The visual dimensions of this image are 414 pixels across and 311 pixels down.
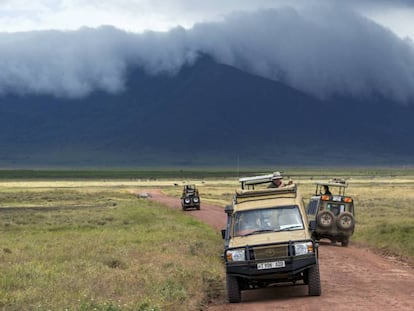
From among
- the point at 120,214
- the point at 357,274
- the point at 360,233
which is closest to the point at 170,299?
the point at 357,274

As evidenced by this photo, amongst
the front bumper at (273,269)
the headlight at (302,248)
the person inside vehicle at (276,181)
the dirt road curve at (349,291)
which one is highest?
the person inside vehicle at (276,181)

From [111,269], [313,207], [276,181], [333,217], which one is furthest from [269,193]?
Answer: [313,207]

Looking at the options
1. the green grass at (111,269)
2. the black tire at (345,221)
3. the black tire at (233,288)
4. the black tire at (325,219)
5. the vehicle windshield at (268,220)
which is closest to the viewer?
the green grass at (111,269)

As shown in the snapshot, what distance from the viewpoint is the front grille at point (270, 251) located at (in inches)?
594

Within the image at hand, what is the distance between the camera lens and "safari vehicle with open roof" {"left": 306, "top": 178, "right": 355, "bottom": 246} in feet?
90.1

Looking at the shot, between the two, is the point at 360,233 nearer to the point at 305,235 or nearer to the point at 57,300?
the point at 305,235

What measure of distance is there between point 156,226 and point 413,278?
18.1 metres

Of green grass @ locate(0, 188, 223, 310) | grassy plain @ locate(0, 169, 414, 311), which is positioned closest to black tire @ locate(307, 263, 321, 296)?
grassy plain @ locate(0, 169, 414, 311)

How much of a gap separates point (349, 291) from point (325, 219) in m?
11.6

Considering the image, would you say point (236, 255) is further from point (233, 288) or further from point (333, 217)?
point (333, 217)

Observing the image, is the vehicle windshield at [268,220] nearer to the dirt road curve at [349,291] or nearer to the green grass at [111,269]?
the dirt road curve at [349,291]

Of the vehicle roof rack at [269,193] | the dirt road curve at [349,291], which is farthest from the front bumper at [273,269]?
the vehicle roof rack at [269,193]

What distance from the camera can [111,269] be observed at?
19.2 m

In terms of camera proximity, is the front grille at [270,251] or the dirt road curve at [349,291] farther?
the front grille at [270,251]
